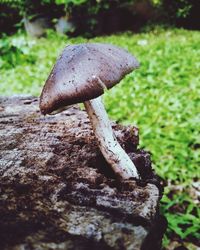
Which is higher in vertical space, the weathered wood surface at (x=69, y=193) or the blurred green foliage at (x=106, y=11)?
the weathered wood surface at (x=69, y=193)

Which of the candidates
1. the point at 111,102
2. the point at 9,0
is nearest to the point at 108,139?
the point at 111,102

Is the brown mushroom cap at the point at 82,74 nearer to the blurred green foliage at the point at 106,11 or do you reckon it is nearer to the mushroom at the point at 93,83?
the mushroom at the point at 93,83

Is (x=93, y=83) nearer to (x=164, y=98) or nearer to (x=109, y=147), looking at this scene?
(x=109, y=147)

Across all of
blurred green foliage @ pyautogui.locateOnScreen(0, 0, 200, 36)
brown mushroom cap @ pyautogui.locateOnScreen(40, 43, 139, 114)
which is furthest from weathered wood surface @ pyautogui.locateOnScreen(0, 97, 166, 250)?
blurred green foliage @ pyautogui.locateOnScreen(0, 0, 200, 36)

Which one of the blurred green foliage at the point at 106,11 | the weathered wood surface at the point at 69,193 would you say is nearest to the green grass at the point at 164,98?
the blurred green foliage at the point at 106,11

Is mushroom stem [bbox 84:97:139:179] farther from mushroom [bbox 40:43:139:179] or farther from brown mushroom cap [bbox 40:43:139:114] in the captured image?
brown mushroom cap [bbox 40:43:139:114]

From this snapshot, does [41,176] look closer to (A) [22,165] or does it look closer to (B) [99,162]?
(A) [22,165]

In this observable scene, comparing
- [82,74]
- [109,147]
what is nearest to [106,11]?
[109,147]
